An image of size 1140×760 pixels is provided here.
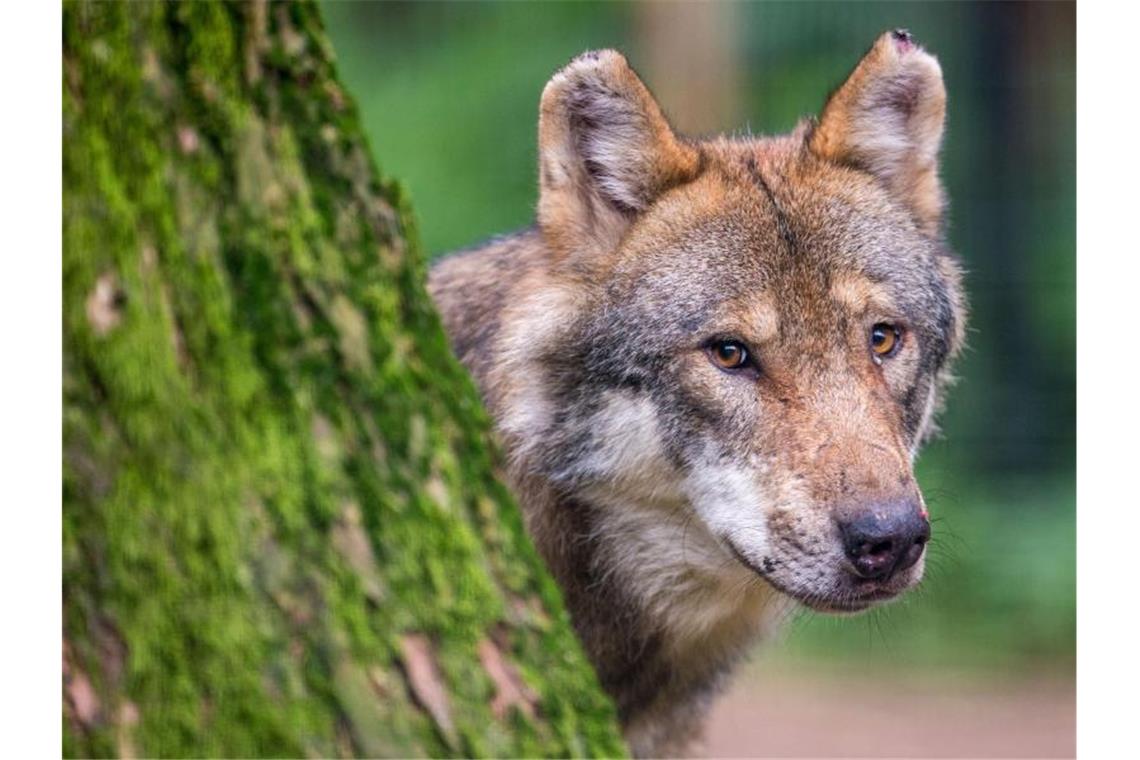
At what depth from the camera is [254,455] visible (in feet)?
7.50

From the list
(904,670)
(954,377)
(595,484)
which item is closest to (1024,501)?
(904,670)

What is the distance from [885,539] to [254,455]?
66.0 inches

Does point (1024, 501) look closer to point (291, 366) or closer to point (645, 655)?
point (645, 655)

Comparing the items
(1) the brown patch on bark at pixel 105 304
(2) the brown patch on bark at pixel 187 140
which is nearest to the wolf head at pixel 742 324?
(2) the brown patch on bark at pixel 187 140

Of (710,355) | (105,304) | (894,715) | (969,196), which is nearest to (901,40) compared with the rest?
(710,355)

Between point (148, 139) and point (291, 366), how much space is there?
0.44 m

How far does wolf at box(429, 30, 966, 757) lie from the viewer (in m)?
3.58

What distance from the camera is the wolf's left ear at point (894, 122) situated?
4145mm

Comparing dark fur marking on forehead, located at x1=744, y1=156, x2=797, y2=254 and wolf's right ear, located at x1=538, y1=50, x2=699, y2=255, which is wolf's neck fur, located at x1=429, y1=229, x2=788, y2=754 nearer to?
wolf's right ear, located at x1=538, y1=50, x2=699, y2=255

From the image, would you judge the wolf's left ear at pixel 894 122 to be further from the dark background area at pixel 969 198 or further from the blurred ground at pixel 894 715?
the blurred ground at pixel 894 715

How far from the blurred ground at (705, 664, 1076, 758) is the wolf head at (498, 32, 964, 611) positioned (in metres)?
4.91

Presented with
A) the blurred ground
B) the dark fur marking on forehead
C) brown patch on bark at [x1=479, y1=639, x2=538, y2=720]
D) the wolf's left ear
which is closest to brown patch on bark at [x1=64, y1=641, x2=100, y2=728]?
brown patch on bark at [x1=479, y1=639, x2=538, y2=720]

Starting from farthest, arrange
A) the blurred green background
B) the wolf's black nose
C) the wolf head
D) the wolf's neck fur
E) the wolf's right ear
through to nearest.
Result: 1. the blurred green background
2. the wolf's neck fur
3. the wolf's right ear
4. the wolf head
5. the wolf's black nose

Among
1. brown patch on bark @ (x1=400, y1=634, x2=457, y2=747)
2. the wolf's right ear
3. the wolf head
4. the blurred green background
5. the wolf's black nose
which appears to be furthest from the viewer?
the blurred green background
